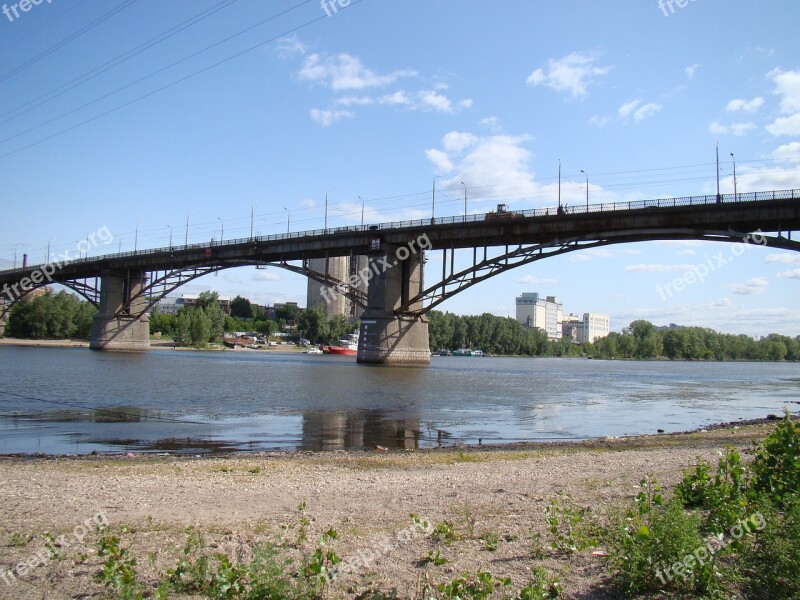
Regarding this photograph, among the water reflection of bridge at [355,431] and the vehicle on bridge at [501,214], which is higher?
the vehicle on bridge at [501,214]

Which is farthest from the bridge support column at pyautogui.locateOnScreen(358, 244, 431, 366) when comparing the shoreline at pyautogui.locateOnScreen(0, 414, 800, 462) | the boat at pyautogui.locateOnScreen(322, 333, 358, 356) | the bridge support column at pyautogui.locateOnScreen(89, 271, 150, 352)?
the boat at pyautogui.locateOnScreen(322, 333, 358, 356)

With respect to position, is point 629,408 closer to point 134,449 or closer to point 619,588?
point 134,449

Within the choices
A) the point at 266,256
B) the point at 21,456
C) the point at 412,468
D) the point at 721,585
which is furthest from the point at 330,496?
the point at 266,256

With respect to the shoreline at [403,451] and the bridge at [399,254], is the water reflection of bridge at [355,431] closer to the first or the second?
the shoreline at [403,451]

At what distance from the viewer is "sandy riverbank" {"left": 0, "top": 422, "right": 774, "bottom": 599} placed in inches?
264

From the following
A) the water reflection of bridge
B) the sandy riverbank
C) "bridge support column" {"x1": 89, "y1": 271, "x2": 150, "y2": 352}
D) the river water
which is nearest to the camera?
the sandy riverbank

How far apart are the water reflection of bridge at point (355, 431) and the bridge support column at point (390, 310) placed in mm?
50958

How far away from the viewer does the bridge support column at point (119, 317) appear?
4552 inches

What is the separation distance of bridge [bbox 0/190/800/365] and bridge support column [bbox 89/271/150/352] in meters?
0.18

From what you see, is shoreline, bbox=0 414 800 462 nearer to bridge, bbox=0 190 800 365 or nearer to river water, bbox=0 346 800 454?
river water, bbox=0 346 800 454

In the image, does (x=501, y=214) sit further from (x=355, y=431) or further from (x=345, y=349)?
(x=345, y=349)

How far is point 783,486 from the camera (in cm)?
795

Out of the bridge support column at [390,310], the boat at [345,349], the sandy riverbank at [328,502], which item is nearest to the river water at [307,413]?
the sandy riverbank at [328,502]

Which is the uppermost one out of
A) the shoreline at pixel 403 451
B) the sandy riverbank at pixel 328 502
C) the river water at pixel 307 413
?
the sandy riverbank at pixel 328 502
